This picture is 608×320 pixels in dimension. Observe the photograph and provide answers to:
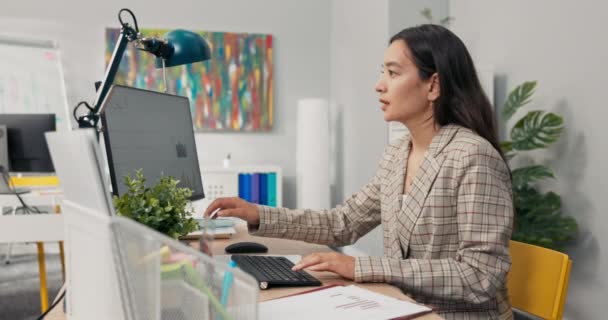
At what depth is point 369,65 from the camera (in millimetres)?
4027

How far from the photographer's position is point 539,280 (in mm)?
1217

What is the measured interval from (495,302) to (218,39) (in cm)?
387

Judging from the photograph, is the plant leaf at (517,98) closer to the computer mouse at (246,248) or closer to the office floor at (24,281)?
the computer mouse at (246,248)

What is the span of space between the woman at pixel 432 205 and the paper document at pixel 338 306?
0.44 feet

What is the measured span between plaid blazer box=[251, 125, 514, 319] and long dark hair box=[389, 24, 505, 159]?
0.15 feet

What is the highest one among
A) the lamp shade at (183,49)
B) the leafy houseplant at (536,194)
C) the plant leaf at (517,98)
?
the lamp shade at (183,49)

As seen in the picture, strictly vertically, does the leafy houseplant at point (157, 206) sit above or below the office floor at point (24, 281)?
above

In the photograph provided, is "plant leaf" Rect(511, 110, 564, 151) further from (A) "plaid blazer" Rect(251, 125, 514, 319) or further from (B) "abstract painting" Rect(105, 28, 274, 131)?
(B) "abstract painting" Rect(105, 28, 274, 131)

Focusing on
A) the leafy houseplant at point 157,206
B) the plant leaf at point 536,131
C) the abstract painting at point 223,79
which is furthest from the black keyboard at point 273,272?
the abstract painting at point 223,79

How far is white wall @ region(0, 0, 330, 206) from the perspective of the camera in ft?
14.7

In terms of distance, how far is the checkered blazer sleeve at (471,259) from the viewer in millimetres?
1104

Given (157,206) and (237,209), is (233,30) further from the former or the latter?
(157,206)

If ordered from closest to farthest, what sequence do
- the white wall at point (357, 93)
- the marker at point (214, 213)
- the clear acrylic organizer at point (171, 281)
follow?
the clear acrylic organizer at point (171, 281)
the marker at point (214, 213)
the white wall at point (357, 93)

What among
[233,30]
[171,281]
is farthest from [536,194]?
[233,30]
